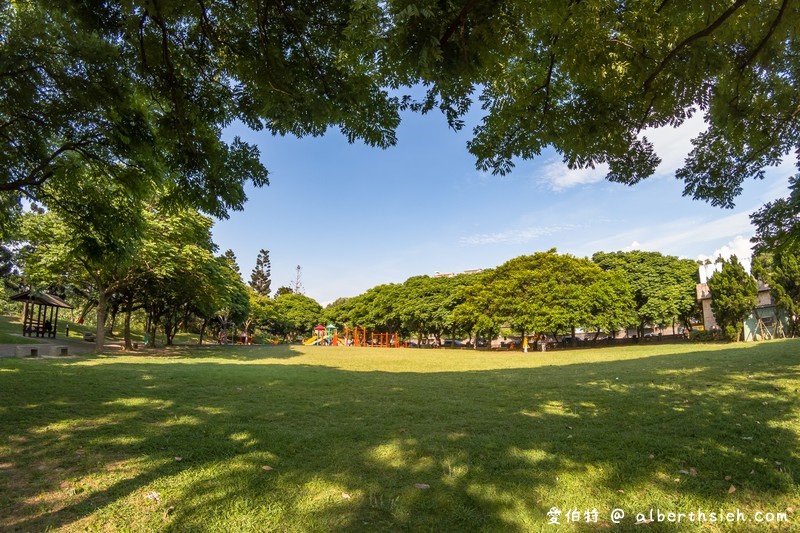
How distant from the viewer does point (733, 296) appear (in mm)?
25953

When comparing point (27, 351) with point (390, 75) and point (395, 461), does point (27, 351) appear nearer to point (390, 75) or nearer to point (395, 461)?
point (395, 461)

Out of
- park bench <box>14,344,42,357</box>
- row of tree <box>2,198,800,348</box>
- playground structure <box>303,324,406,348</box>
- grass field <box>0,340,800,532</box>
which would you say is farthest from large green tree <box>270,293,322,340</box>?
grass field <box>0,340,800,532</box>

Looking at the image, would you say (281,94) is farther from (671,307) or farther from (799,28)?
(671,307)

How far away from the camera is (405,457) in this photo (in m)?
4.11

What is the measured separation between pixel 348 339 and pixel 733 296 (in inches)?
1363

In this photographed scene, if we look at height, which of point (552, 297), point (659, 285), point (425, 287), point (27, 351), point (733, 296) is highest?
point (425, 287)

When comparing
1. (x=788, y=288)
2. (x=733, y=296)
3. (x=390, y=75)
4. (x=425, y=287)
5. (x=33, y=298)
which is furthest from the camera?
(x=425, y=287)

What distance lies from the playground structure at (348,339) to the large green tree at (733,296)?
94.8ft

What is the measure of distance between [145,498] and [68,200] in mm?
6826

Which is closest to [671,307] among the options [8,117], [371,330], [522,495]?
[371,330]

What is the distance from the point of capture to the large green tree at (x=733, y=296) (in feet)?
84.7

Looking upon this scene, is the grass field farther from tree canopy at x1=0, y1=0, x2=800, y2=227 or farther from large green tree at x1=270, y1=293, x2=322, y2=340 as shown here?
large green tree at x1=270, y1=293, x2=322, y2=340

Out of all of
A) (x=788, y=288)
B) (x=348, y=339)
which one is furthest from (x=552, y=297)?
(x=348, y=339)

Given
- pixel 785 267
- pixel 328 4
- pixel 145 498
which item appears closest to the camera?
pixel 145 498
